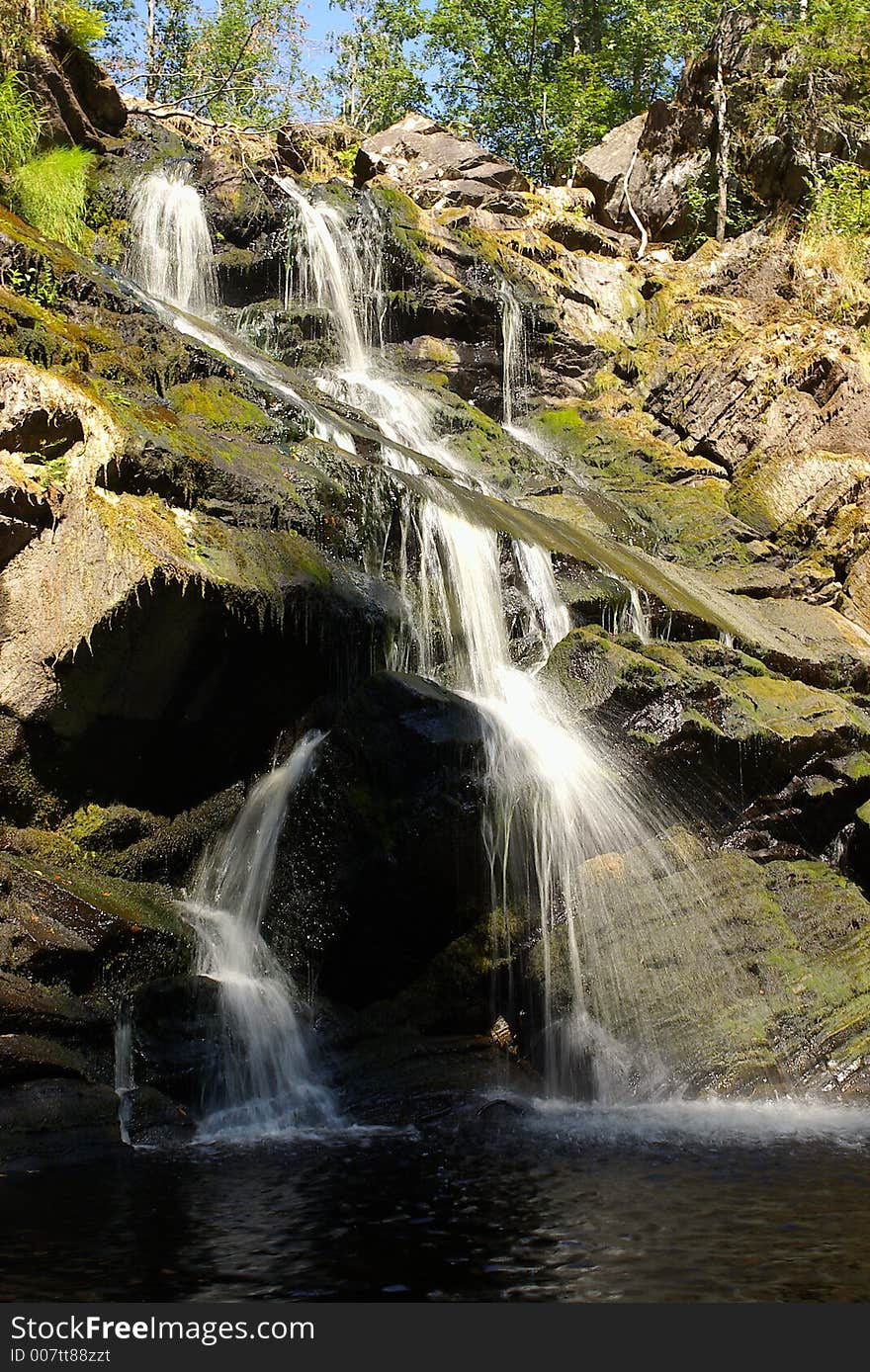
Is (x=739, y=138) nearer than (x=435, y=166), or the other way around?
(x=739, y=138)

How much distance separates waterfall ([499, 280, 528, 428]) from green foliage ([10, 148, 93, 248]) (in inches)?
240

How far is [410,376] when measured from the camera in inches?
589

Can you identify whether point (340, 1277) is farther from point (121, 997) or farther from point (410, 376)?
point (410, 376)

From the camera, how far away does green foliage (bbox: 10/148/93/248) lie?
1280 centimetres

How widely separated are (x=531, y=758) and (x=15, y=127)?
977 cm

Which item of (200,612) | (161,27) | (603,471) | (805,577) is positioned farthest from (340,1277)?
(161,27)

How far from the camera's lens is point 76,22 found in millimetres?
14406

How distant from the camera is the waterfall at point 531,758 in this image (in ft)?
24.4

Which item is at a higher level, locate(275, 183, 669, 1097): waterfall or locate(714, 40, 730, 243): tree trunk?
locate(714, 40, 730, 243): tree trunk

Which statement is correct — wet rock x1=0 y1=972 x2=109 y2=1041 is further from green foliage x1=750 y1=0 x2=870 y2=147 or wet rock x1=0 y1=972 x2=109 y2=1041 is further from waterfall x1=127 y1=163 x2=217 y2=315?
green foliage x1=750 y1=0 x2=870 y2=147

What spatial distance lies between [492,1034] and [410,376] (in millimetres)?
10173

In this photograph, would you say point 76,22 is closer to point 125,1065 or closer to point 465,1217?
point 125,1065

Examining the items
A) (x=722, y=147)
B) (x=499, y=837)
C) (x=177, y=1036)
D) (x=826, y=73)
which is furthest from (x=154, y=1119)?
(x=826, y=73)

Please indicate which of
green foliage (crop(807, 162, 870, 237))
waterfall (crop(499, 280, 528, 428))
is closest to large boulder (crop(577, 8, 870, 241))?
green foliage (crop(807, 162, 870, 237))
